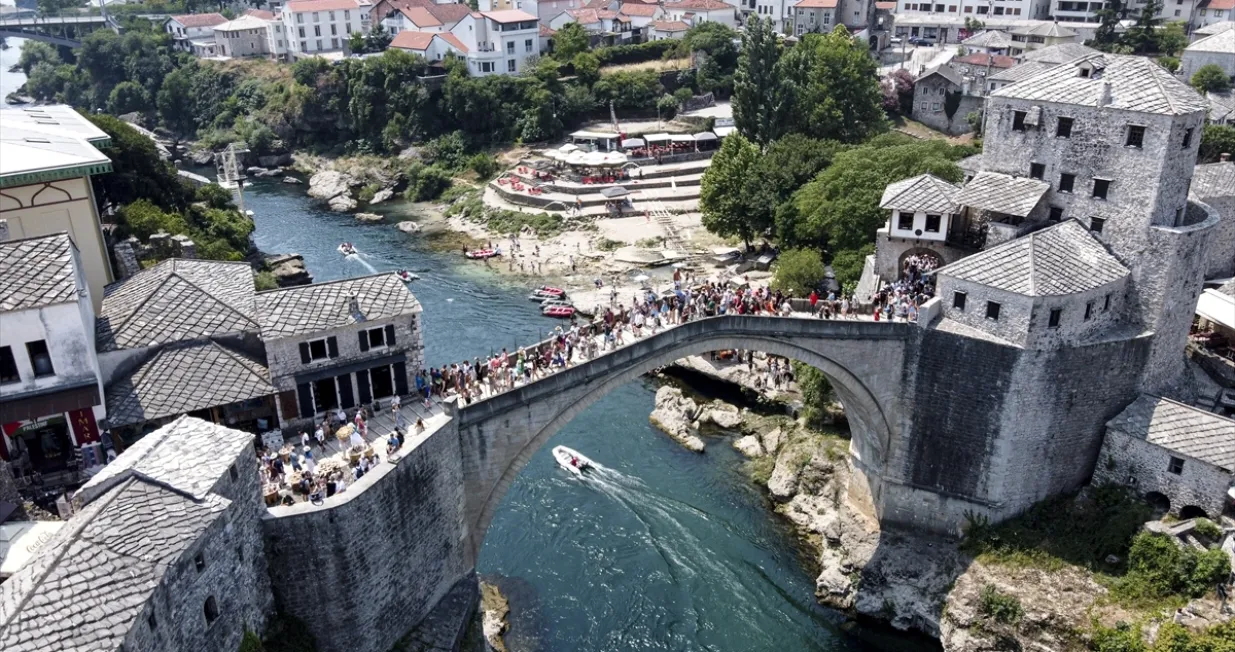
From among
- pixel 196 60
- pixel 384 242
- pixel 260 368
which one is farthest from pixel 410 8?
pixel 260 368

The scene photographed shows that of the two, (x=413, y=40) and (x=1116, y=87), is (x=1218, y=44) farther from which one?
(x=413, y=40)

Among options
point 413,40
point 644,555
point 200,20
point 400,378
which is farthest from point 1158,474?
point 200,20

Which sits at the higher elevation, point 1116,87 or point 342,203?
point 1116,87

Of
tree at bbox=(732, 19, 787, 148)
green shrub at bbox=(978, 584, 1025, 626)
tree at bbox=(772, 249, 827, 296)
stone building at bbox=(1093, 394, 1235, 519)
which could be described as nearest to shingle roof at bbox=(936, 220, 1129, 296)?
stone building at bbox=(1093, 394, 1235, 519)

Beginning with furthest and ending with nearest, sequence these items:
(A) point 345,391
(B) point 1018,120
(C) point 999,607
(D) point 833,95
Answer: (D) point 833,95 < (B) point 1018,120 < (C) point 999,607 < (A) point 345,391

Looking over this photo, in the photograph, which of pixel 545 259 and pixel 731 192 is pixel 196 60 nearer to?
pixel 545 259

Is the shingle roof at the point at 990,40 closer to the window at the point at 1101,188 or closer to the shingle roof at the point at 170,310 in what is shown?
the window at the point at 1101,188
